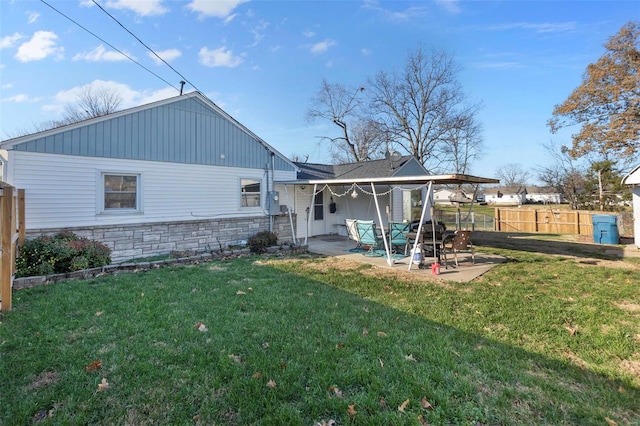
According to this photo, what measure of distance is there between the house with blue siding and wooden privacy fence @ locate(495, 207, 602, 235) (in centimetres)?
1359

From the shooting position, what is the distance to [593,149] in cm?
1645

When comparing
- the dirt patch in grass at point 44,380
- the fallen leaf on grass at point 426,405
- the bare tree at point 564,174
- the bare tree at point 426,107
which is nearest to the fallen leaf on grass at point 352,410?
the fallen leaf on grass at point 426,405

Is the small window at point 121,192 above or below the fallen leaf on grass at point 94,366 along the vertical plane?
above

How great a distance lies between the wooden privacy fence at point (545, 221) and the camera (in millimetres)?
14969

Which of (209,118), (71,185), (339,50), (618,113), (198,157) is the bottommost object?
(71,185)

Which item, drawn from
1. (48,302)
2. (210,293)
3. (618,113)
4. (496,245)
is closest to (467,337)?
(210,293)

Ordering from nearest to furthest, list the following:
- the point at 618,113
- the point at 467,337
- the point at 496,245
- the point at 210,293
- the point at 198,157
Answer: the point at 467,337
the point at 210,293
the point at 198,157
the point at 496,245
the point at 618,113

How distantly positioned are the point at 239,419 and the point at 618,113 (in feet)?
70.1

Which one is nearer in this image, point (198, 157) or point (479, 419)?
point (479, 419)

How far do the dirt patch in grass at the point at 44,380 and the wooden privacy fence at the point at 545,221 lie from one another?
745 inches

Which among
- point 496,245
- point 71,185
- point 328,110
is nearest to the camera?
point 71,185

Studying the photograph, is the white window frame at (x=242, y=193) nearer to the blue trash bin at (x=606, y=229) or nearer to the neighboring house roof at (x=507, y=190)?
the blue trash bin at (x=606, y=229)

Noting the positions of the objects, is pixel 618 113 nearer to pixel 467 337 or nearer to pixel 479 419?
pixel 467 337

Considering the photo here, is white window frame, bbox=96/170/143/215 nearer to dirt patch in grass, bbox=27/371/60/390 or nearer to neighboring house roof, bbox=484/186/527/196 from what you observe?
dirt patch in grass, bbox=27/371/60/390
